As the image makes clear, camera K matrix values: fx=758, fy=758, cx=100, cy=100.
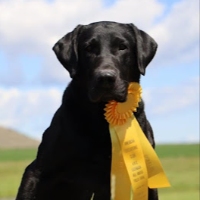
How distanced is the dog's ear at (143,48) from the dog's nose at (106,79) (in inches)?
21.4

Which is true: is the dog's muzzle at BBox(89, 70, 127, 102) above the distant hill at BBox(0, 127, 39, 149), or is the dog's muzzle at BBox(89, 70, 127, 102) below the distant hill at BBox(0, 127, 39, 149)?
below

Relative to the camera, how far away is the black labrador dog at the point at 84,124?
640 centimetres

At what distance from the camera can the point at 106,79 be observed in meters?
6.05

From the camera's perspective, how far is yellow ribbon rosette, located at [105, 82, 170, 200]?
6.51 m

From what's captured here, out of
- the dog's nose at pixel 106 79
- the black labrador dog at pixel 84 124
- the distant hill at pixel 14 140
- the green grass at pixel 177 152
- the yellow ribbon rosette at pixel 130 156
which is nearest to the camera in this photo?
the dog's nose at pixel 106 79

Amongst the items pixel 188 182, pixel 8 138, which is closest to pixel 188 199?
pixel 188 182

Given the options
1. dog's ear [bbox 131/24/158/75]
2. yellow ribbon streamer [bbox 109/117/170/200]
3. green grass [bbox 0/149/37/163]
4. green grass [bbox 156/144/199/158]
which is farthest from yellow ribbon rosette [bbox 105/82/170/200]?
green grass [bbox 156/144/199/158]

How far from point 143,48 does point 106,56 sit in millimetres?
487

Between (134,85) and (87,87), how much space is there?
444 millimetres

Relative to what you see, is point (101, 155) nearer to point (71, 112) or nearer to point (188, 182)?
point (71, 112)

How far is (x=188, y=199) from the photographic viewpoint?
1378cm

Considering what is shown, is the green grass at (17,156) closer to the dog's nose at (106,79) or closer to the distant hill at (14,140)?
the distant hill at (14,140)

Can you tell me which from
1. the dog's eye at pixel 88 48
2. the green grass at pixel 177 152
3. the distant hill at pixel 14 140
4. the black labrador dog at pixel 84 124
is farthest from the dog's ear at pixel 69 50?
the distant hill at pixel 14 140

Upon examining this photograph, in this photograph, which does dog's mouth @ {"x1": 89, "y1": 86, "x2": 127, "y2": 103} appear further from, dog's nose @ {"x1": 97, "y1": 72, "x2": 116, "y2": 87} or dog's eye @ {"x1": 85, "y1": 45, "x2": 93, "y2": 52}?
dog's eye @ {"x1": 85, "y1": 45, "x2": 93, "y2": 52}
